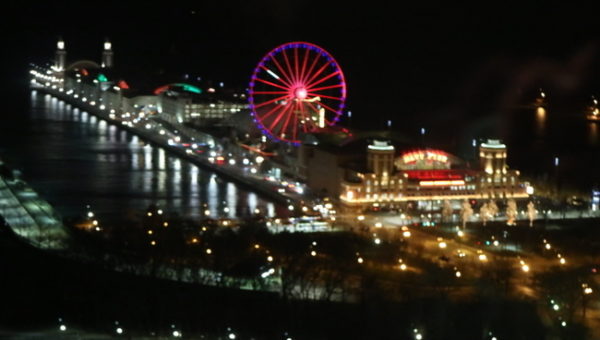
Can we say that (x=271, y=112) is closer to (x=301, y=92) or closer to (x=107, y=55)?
(x=301, y=92)

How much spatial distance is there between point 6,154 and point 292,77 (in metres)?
3.60

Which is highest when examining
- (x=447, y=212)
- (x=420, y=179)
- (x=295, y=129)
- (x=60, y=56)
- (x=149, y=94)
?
(x=60, y=56)

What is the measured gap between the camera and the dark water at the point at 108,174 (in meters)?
9.90

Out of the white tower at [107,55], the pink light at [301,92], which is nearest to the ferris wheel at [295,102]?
the pink light at [301,92]

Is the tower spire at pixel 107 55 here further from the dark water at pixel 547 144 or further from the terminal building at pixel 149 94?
the dark water at pixel 547 144

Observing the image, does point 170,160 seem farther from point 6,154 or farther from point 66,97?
point 66,97

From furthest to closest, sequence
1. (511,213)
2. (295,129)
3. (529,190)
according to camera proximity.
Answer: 1. (295,129)
2. (529,190)
3. (511,213)

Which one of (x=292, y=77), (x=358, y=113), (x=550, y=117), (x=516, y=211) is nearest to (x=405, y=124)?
(x=358, y=113)

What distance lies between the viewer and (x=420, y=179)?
34.0 ft

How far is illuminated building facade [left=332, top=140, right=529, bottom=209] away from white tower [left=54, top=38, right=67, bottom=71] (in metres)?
16.8

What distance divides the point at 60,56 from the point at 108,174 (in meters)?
15.0

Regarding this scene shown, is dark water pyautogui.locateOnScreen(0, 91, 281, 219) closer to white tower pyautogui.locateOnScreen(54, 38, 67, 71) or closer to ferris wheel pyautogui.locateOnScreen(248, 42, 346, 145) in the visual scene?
ferris wheel pyautogui.locateOnScreen(248, 42, 346, 145)

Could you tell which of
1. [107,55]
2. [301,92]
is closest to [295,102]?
[301,92]

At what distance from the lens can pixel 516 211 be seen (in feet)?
31.4
